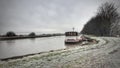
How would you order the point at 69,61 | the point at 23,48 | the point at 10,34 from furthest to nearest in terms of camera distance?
the point at 10,34, the point at 23,48, the point at 69,61

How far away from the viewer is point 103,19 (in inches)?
1955

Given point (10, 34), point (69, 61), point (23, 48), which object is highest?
point (10, 34)

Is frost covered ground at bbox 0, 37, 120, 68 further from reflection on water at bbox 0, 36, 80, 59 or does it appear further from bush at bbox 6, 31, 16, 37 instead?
bush at bbox 6, 31, 16, 37

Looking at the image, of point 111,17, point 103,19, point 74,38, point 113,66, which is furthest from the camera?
point 103,19

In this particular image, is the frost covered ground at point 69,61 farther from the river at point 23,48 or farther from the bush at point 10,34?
the bush at point 10,34

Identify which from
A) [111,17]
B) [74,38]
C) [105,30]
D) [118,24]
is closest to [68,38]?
[74,38]

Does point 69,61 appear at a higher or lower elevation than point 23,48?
higher

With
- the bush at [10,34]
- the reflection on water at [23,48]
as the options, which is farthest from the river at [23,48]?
the bush at [10,34]

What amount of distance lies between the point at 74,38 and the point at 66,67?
21.3m

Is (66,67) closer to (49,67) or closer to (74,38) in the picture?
(49,67)

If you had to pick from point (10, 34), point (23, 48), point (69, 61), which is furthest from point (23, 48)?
point (10, 34)

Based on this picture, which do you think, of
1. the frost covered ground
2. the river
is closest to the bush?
the river

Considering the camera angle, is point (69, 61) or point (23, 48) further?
point (23, 48)

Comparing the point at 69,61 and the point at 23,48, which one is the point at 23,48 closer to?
the point at 23,48
